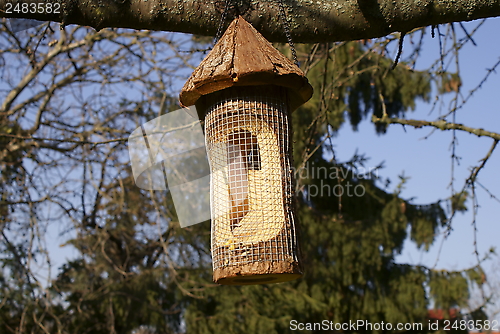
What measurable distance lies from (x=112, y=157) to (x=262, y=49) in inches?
136

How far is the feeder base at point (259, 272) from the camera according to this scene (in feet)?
6.06

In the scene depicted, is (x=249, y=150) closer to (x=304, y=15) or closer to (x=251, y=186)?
(x=251, y=186)

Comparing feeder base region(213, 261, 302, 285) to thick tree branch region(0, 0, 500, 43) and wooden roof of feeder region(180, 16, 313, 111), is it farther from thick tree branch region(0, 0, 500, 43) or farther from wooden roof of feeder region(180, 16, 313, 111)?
thick tree branch region(0, 0, 500, 43)

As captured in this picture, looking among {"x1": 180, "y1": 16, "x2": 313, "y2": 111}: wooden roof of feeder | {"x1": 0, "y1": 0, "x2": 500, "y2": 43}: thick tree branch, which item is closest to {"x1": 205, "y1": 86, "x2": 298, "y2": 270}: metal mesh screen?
{"x1": 180, "y1": 16, "x2": 313, "y2": 111}: wooden roof of feeder

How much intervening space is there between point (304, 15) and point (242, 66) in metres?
0.38

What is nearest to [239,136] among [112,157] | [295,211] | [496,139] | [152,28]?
[295,211]

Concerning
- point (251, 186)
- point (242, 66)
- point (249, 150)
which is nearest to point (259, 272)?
point (251, 186)

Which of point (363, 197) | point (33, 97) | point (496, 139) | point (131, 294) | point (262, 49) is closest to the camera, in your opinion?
point (262, 49)

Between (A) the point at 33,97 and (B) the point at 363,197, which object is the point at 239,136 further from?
(B) the point at 363,197

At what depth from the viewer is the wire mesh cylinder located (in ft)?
6.26

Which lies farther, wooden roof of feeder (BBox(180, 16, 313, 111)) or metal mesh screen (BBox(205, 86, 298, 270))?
metal mesh screen (BBox(205, 86, 298, 270))

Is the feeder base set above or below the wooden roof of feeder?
below

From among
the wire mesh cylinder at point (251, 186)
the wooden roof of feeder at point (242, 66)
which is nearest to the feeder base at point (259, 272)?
the wire mesh cylinder at point (251, 186)

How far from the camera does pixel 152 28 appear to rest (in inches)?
77.7
